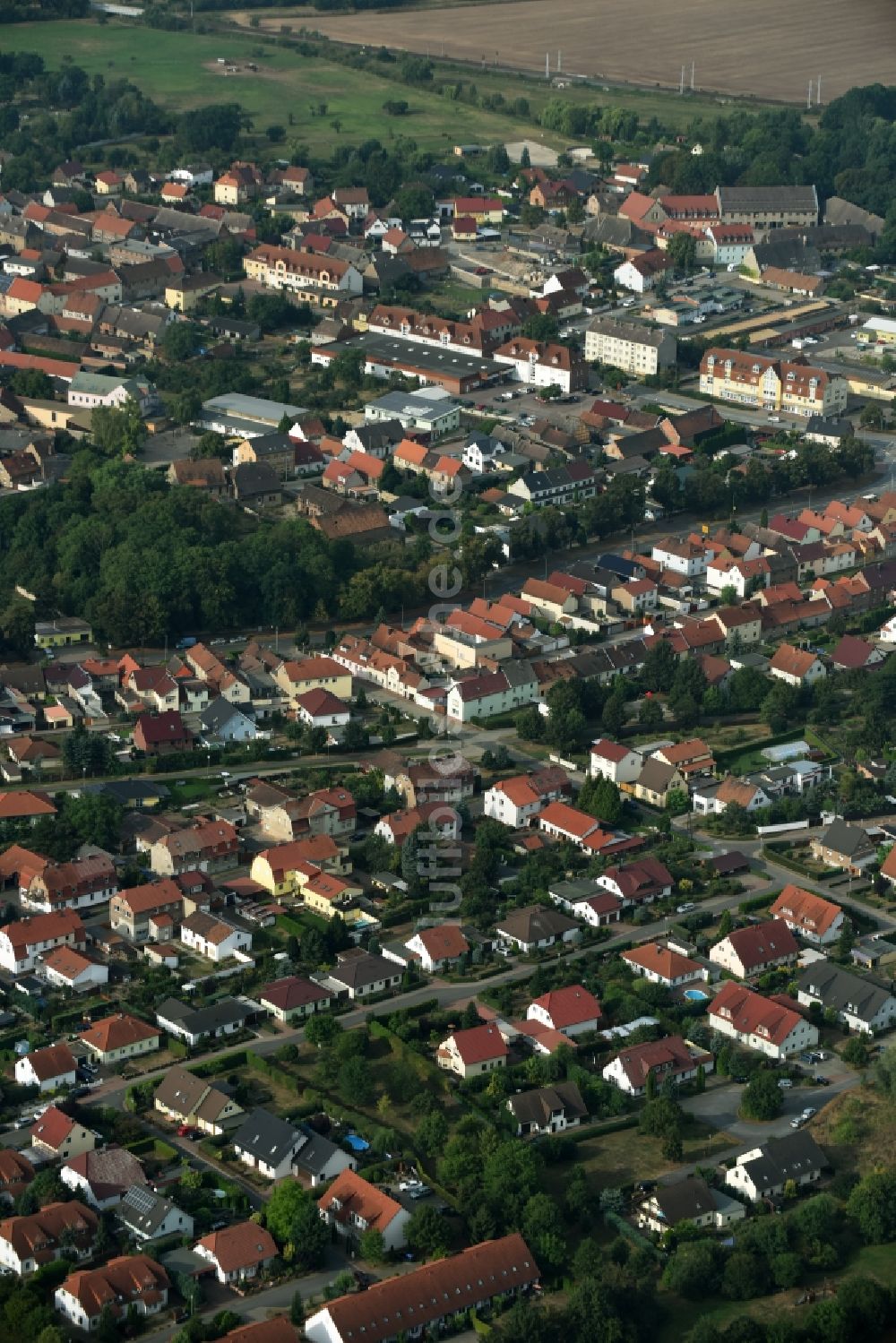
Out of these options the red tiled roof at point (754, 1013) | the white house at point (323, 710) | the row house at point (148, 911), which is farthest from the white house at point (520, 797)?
the red tiled roof at point (754, 1013)

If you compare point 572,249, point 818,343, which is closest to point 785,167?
point 572,249

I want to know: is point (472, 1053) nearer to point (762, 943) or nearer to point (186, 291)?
point (762, 943)

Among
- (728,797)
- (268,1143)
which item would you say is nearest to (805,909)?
(728,797)

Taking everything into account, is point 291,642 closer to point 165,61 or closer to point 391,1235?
point 391,1235

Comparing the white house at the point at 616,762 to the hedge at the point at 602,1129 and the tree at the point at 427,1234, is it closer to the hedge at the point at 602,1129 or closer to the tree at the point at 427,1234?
the hedge at the point at 602,1129

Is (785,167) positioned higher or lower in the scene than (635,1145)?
higher

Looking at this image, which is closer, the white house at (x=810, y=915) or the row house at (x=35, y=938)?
the row house at (x=35, y=938)

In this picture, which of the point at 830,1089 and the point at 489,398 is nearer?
the point at 830,1089
